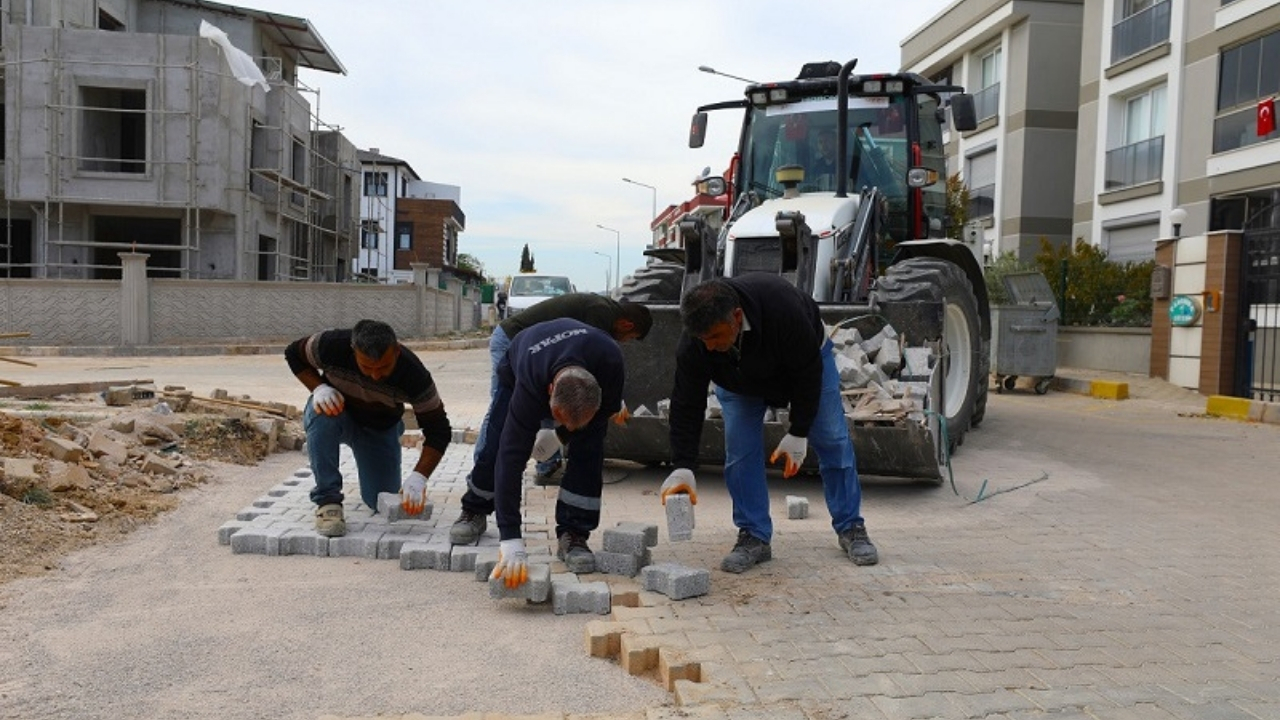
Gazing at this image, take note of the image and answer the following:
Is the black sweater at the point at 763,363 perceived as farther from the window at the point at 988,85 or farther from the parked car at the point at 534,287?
the window at the point at 988,85

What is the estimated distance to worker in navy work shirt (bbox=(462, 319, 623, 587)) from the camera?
160 inches

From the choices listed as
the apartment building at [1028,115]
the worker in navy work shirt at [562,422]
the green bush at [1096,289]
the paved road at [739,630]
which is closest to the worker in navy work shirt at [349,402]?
the paved road at [739,630]

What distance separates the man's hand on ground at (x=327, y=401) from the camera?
17.0ft

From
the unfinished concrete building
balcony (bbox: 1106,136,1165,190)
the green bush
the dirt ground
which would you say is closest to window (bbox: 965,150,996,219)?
balcony (bbox: 1106,136,1165,190)

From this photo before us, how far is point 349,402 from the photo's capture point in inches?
216

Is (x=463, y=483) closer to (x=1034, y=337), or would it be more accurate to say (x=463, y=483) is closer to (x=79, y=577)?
(x=79, y=577)

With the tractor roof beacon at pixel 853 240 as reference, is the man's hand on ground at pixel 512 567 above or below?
below

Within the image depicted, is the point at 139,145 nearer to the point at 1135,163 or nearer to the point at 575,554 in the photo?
the point at 1135,163

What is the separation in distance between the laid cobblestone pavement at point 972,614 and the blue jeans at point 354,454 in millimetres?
416

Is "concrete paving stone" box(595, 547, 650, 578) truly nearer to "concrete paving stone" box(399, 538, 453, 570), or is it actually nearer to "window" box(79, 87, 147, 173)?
"concrete paving stone" box(399, 538, 453, 570)

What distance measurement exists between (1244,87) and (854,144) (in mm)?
13453

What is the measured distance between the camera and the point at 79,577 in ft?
15.0

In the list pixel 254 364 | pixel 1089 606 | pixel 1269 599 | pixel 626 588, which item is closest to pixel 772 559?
pixel 626 588

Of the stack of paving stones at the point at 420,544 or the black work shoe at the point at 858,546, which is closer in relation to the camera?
the stack of paving stones at the point at 420,544
